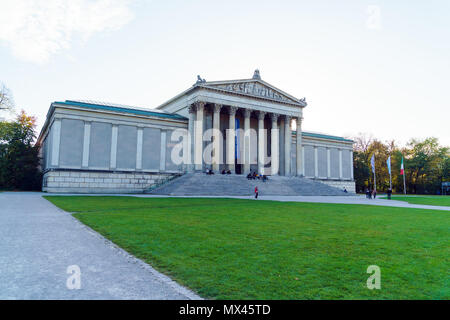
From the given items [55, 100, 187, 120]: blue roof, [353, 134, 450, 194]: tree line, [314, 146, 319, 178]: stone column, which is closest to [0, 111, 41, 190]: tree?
[55, 100, 187, 120]: blue roof

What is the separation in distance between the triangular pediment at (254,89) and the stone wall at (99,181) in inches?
648

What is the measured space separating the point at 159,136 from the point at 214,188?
48.6 ft

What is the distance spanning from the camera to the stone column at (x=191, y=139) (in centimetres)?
4916

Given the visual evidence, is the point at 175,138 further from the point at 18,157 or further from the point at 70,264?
the point at 70,264

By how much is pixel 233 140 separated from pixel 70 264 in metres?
45.9

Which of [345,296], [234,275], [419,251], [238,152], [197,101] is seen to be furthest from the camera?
[238,152]

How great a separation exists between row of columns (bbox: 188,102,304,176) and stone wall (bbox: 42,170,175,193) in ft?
21.9

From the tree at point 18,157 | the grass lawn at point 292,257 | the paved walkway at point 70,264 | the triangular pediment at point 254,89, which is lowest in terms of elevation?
the paved walkway at point 70,264

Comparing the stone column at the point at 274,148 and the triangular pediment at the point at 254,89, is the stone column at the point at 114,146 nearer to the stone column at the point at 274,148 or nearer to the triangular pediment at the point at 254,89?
the triangular pediment at the point at 254,89

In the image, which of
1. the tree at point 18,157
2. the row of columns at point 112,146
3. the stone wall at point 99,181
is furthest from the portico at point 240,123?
the tree at point 18,157

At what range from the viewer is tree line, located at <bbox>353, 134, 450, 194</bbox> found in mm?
83938

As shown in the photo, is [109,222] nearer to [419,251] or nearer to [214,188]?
[419,251]
